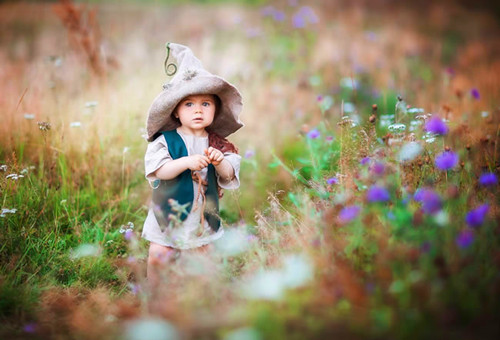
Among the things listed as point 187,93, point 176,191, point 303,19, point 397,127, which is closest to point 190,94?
point 187,93

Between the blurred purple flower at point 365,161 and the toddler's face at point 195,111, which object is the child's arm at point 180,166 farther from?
the blurred purple flower at point 365,161

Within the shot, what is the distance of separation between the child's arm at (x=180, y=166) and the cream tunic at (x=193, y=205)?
37 mm

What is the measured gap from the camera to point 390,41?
7785 mm

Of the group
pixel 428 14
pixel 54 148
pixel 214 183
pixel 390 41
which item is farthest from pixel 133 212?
pixel 428 14

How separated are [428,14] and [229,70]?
741cm

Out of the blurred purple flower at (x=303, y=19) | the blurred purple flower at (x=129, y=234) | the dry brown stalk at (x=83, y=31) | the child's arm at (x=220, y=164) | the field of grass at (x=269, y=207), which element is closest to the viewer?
the field of grass at (x=269, y=207)

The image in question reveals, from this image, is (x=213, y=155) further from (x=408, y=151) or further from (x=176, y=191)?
(x=408, y=151)

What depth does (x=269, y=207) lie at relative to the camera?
2324 millimetres

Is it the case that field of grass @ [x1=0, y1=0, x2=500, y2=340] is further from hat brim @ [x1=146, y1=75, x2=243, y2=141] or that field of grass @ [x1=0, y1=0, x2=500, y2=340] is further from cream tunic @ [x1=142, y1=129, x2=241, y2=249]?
hat brim @ [x1=146, y1=75, x2=243, y2=141]

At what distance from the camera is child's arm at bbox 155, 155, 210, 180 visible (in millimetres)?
2193

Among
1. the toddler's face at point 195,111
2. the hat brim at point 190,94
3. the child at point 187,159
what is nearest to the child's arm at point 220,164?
the child at point 187,159

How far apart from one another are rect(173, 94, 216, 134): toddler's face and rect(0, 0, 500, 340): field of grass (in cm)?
58

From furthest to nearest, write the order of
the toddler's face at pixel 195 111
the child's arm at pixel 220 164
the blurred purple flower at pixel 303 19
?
the blurred purple flower at pixel 303 19 < the toddler's face at pixel 195 111 < the child's arm at pixel 220 164

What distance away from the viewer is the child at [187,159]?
2262mm
